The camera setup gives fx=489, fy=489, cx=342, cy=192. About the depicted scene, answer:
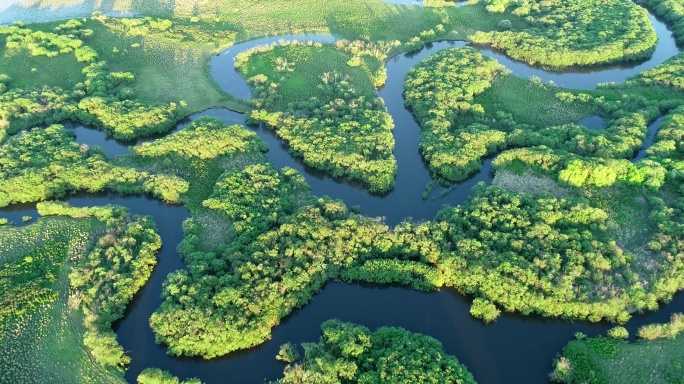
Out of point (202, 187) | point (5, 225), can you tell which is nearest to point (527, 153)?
point (202, 187)

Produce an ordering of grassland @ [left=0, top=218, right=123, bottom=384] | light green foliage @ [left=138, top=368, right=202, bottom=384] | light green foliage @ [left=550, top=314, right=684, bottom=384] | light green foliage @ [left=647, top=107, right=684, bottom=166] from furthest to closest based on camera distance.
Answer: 1. light green foliage @ [left=647, top=107, right=684, bottom=166]
2. grassland @ [left=0, top=218, right=123, bottom=384]
3. light green foliage @ [left=550, top=314, right=684, bottom=384]
4. light green foliage @ [left=138, top=368, right=202, bottom=384]

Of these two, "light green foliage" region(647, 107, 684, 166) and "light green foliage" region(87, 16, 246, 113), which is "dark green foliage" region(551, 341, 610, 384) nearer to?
"light green foliage" region(647, 107, 684, 166)

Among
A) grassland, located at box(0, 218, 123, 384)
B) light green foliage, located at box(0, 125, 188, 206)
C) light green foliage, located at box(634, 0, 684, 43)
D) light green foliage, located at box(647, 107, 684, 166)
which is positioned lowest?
grassland, located at box(0, 218, 123, 384)

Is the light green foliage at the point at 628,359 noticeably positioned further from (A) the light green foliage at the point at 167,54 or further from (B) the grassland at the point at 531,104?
(A) the light green foliage at the point at 167,54

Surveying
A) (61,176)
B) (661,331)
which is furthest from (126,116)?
(661,331)

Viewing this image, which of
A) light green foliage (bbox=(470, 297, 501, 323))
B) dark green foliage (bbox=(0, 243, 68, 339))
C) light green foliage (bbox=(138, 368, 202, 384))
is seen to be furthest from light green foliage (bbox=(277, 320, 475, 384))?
dark green foliage (bbox=(0, 243, 68, 339))

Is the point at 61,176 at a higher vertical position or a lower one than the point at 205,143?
lower

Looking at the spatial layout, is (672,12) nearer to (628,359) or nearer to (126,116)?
(628,359)
